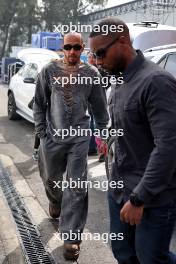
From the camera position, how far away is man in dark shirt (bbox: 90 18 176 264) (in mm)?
2170

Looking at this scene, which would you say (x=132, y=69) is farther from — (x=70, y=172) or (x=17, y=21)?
(x=17, y=21)

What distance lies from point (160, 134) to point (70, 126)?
5.57 feet

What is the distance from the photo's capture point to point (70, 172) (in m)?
3.83

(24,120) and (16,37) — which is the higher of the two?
(24,120)

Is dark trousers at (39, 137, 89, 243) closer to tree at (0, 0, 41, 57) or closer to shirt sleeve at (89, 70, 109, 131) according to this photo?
shirt sleeve at (89, 70, 109, 131)

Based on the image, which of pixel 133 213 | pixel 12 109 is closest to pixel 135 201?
pixel 133 213

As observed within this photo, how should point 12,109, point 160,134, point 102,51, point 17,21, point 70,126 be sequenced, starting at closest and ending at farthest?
point 160,134 < point 102,51 < point 70,126 < point 12,109 < point 17,21

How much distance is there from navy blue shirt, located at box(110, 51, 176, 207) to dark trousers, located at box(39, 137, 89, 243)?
4.09 feet

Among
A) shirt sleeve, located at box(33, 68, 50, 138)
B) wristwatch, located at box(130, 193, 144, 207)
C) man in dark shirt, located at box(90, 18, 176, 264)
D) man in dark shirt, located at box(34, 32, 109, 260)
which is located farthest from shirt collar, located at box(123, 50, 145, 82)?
shirt sleeve, located at box(33, 68, 50, 138)

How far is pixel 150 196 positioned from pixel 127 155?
1.07 ft

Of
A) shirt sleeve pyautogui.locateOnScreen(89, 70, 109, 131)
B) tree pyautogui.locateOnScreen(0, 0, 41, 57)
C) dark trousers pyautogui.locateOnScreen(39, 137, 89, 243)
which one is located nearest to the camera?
dark trousers pyautogui.locateOnScreen(39, 137, 89, 243)

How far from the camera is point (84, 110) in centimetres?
388

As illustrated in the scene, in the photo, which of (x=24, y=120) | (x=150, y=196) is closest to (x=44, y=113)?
(x=150, y=196)

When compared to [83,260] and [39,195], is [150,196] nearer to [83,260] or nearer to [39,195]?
[83,260]
